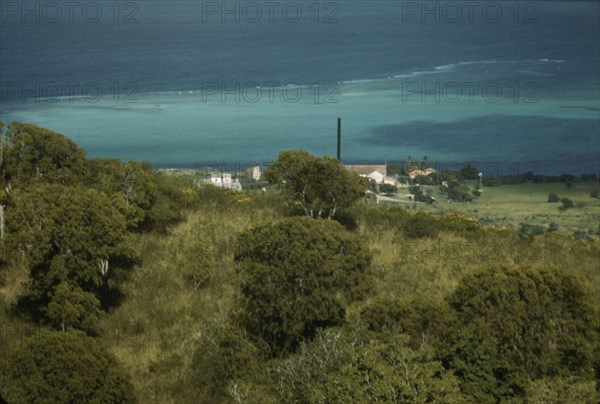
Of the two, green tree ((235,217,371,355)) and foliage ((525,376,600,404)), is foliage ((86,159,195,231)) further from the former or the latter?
foliage ((525,376,600,404))

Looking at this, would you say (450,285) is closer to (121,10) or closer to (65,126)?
(65,126)

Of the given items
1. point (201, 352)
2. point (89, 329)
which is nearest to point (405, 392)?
point (201, 352)

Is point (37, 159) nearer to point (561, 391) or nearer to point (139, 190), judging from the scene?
point (139, 190)

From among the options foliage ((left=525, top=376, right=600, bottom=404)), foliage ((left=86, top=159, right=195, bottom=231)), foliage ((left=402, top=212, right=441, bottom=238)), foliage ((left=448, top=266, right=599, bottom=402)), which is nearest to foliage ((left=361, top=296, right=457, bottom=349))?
foliage ((left=448, top=266, right=599, bottom=402))

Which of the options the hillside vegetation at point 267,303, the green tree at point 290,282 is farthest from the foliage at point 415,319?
the green tree at point 290,282

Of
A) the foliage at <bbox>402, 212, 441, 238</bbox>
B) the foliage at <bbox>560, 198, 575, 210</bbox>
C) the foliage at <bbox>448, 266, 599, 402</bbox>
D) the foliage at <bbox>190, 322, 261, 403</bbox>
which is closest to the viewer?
the foliage at <bbox>448, 266, 599, 402</bbox>

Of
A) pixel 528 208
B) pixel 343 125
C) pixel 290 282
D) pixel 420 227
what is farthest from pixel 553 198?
pixel 290 282
